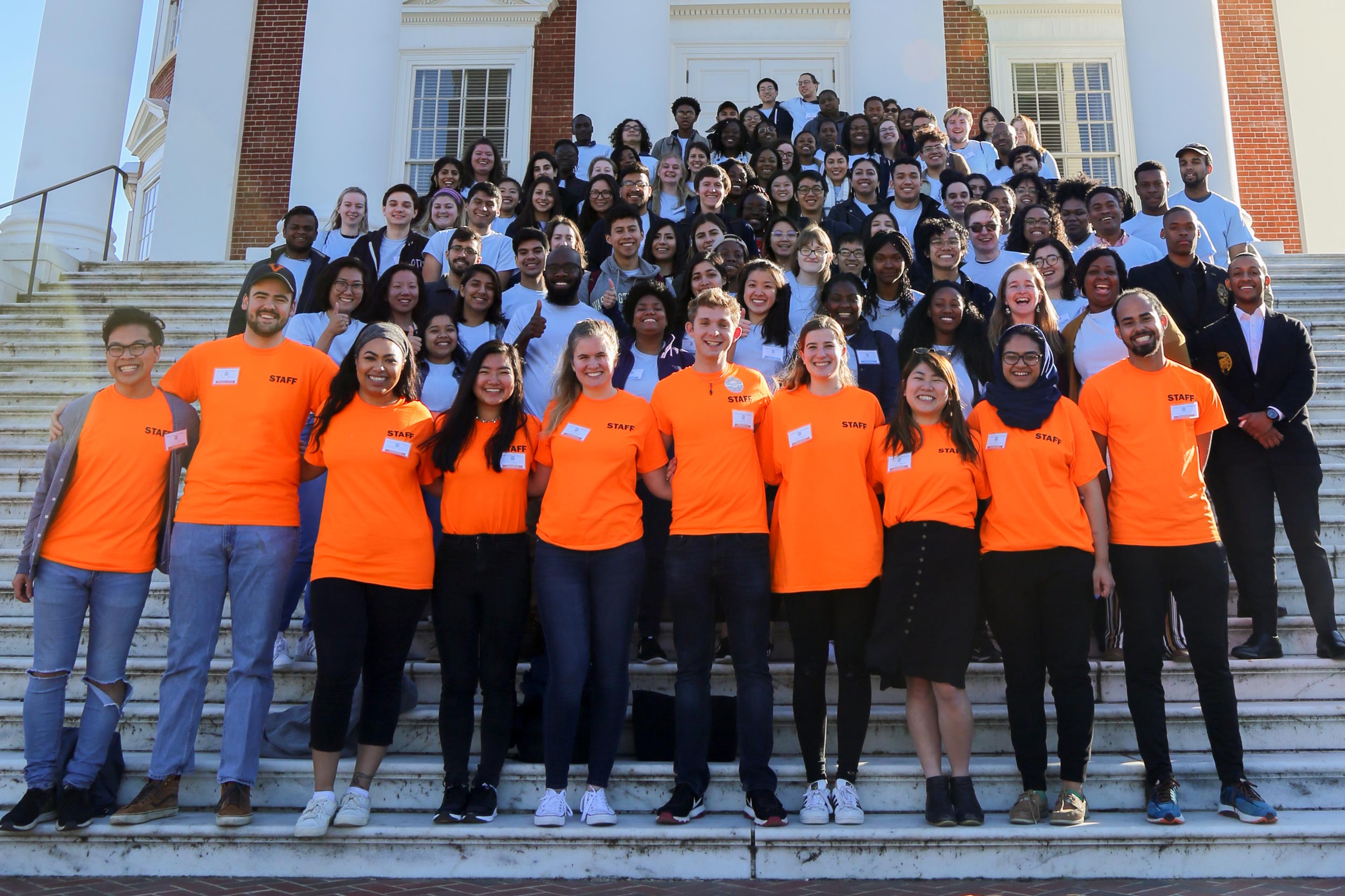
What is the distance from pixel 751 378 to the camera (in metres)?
4.64

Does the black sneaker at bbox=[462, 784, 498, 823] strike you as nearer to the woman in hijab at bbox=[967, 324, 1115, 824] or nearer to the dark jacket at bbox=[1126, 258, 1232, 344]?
the woman in hijab at bbox=[967, 324, 1115, 824]

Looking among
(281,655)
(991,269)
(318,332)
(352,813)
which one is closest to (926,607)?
(352,813)

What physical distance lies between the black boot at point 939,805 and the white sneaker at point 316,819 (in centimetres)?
236

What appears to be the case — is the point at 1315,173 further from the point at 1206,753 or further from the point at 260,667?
the point at 260,667

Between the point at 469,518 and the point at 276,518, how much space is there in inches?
31.7

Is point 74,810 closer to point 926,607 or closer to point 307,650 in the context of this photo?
point 307,650

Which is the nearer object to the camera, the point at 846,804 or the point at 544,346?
the point at 846,804

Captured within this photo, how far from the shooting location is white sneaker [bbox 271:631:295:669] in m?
4.95

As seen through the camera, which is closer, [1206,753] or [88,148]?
[1206,753]

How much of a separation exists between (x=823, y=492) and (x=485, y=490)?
1429 millimetres

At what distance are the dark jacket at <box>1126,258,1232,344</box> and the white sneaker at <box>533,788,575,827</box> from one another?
4331 mm

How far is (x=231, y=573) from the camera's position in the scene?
420 centimetres

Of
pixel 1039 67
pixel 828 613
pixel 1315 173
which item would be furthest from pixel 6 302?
pixel 1315 173

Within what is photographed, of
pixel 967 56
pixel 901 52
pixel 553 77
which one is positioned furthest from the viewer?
pixel 553 77
